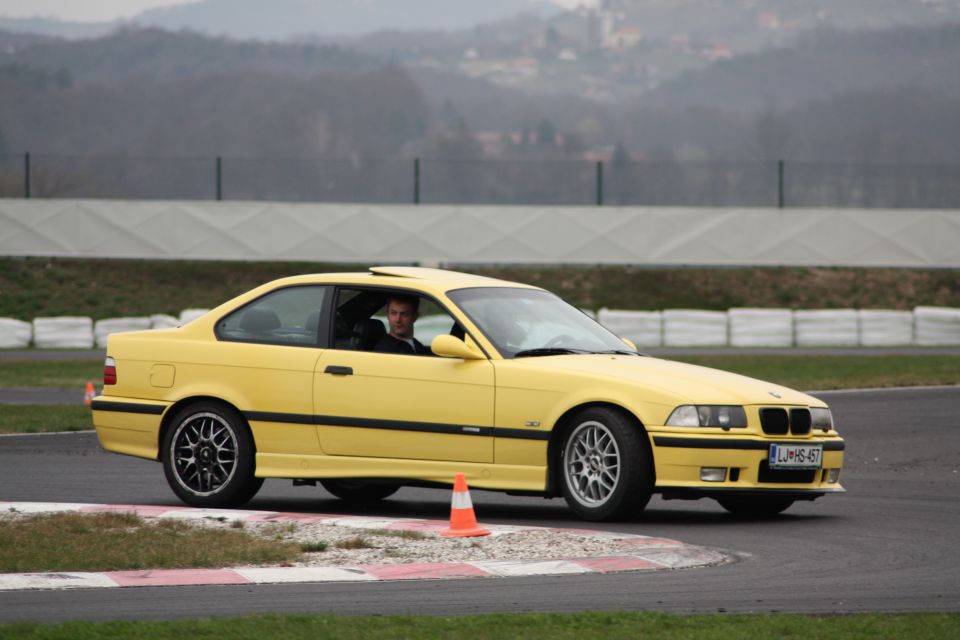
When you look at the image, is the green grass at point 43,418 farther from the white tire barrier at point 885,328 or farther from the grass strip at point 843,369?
the white tire barrier at point 885,328

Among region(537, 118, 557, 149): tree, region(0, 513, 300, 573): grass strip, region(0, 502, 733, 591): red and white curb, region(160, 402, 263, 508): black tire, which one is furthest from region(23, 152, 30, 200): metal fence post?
region(537, 118, 557, 149): tree

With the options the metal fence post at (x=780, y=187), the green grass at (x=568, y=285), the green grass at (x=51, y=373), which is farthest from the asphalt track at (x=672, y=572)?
the metal fence post at (x=780, y=187)

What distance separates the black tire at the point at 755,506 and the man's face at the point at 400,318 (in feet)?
7.46

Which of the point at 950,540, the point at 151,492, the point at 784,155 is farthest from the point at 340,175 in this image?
the point at 784,155

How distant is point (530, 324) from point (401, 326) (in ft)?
2.73

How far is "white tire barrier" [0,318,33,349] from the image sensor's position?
31562 millimetres

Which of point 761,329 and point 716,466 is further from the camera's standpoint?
point 761,329

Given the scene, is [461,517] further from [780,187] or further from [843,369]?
[780,187]

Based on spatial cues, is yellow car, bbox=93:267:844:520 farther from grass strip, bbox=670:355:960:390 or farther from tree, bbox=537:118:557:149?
tree, bbox=537:118:557:149

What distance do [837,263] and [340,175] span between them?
14390mm

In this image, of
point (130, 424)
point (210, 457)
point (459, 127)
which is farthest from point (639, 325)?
point (459, 127)

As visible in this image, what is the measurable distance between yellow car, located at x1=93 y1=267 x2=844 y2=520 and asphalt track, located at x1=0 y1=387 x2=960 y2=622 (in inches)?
13.6

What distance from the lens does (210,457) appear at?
1005 centimetres

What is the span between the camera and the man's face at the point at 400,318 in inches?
392
